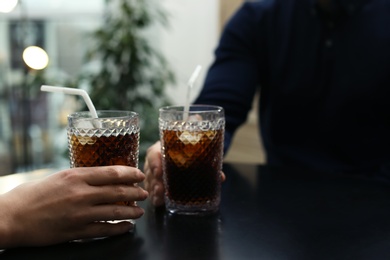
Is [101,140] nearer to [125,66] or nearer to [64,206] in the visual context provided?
[64,206]

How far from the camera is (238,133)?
3785mm

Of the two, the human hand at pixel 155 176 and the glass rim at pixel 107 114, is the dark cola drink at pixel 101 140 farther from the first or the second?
the human hand at pixel 155 176

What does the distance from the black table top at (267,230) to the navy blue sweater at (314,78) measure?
523 mm

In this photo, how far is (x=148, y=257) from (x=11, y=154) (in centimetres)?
344

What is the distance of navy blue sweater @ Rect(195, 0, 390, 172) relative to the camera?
160cm

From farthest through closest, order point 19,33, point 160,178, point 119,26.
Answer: point 19,33, point 119,26, point 160,178

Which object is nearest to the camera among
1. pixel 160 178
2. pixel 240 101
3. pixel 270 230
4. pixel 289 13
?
pixel 270 230

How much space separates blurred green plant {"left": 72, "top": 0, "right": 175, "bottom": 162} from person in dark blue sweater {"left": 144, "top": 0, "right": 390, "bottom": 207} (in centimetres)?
154

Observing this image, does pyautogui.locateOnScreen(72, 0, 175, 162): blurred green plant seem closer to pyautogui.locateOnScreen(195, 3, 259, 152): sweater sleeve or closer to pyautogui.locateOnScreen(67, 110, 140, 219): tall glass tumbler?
pyautogui.locateOnScreen(195, 3, 259, 152): sweater sleeve

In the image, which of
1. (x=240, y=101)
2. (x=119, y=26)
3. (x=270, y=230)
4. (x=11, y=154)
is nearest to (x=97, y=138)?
(x=270, y=230)

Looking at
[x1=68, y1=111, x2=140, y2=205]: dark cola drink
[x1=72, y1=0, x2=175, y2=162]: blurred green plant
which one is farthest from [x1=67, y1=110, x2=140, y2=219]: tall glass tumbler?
[x1=72, y1=0, x2=175, y2=162]: blurred green plant

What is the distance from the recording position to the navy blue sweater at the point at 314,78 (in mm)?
1598

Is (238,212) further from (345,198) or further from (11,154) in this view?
(11,154)

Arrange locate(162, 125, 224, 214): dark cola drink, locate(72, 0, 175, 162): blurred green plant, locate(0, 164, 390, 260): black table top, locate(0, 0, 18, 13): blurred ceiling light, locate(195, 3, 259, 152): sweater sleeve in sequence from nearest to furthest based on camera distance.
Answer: locate(0, 164, 390, 260): black table top, locate(162, 125, 224, 214): dark cola drink, locate(195, 3, 259, 152): sweater sleeve, locate(0, 0, 18, 13): blurred ceiling light, locate(72, 0, 175, 162): blurred green plant
